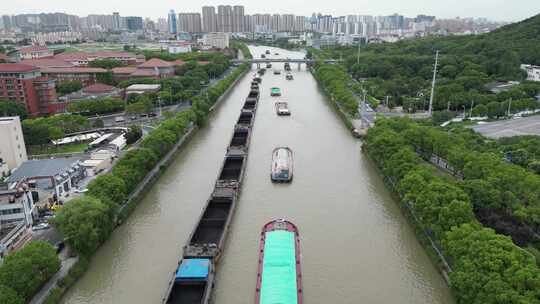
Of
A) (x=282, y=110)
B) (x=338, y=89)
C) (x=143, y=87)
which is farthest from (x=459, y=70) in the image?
(x=143, y=87)

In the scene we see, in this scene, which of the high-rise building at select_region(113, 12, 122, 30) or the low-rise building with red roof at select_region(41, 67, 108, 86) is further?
the high-rise building at select_region(113, 12, 122, 30)

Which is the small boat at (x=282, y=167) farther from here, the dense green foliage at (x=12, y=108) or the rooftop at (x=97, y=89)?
the rooftop at (x=97, y=89)

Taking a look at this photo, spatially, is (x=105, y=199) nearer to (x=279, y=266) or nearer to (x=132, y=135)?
(x=279, y=266)

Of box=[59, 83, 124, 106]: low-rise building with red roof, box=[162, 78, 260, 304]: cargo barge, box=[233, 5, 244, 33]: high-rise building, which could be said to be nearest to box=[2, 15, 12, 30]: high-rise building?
→ box=[233, 5, 244, 33]: high-rise building

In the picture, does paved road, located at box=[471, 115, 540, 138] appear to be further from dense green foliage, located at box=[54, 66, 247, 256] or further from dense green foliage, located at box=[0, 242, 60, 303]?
dense green foliage, located at box=[0, 242, 60, 303]

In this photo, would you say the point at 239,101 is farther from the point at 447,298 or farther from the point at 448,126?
the point at 447,298

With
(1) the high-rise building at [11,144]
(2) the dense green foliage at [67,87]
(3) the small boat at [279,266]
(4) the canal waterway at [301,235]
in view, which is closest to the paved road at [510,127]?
(4) the canal waterway at [301,235]

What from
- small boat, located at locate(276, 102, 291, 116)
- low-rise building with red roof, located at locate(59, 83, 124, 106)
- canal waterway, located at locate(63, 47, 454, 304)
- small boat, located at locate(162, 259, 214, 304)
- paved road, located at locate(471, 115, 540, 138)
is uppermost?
low-rise building with red roof, located at locate(59, 83, 124, 106)
